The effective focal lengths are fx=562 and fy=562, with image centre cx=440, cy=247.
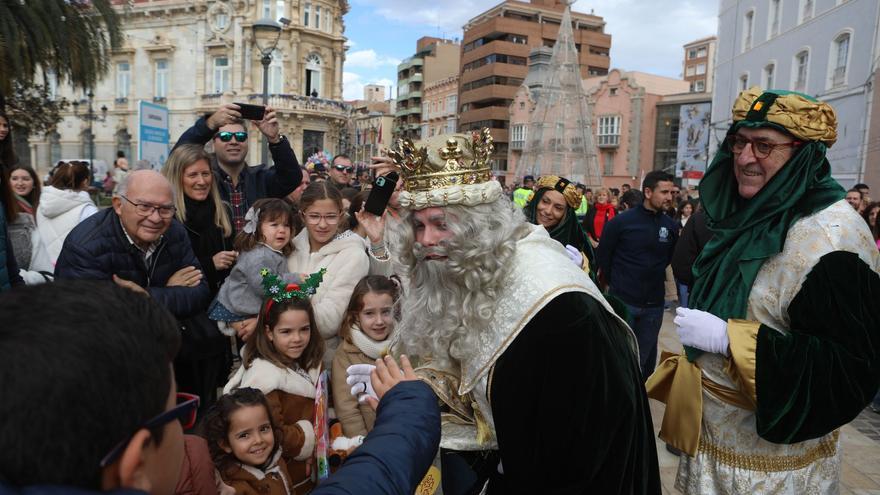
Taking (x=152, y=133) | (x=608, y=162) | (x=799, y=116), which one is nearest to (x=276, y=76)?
(x=608, y=162)

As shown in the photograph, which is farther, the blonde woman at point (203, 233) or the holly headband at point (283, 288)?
the blonde woman at point (203, 233)

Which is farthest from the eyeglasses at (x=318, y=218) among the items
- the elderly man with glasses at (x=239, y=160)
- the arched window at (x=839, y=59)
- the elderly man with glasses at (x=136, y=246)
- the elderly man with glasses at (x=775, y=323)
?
the arched window at (x=839, y=59)

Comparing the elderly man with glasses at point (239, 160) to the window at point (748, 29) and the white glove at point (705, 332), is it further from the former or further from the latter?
the window at point (748, 29)

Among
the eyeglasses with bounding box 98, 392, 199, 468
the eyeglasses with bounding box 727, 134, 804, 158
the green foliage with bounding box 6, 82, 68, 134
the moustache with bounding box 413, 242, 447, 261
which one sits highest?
the green foliage with bounding box 6, 82, 68, 134

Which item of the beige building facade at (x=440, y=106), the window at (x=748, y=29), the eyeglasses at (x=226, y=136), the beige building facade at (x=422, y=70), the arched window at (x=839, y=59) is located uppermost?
the beige building facade at (x=422, y=70)

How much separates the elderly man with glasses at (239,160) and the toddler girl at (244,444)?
1768 millimetres

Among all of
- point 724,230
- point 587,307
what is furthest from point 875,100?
point 587,307

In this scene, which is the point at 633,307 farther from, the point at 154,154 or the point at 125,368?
the point at 154,154

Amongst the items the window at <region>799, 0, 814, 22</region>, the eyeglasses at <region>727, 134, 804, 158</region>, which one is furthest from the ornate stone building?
the eyeglasses at <region>727, 134, 804, 158</region>

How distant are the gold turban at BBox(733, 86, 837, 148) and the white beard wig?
107 cm

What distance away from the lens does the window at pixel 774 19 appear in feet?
65.4

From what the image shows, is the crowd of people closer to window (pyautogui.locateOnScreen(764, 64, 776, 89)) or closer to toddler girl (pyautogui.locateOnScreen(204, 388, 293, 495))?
toddler girl (pyautogui.locateOnScreen(204, 388, 293, 495))

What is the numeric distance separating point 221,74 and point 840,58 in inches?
1422

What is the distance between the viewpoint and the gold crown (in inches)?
83.7
